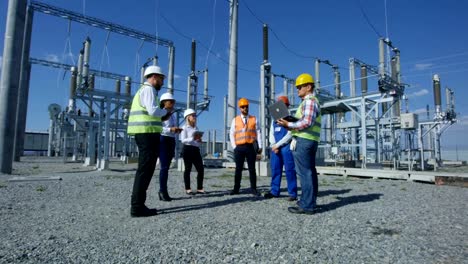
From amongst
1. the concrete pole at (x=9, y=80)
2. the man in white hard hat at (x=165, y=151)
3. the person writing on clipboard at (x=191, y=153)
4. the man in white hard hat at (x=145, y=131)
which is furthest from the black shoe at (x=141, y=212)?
the concrete pole at (x=9, y=80)

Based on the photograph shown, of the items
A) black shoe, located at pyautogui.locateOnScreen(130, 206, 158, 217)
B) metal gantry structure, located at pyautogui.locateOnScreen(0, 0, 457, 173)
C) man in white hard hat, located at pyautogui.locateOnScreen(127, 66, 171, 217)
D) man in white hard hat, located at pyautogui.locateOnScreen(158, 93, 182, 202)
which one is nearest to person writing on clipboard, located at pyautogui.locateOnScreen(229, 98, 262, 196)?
man in white hard hat, located at pyautogui.locateOnScreen(158, 93, 182, 202)

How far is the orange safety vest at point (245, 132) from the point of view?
5082mm

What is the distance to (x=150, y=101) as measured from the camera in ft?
11.7

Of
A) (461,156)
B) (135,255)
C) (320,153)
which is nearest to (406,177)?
(135,255)

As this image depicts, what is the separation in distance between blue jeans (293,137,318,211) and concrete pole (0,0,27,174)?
9403 millimetres

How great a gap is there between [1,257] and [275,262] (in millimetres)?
2010

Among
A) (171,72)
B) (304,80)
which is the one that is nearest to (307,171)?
(304,80)

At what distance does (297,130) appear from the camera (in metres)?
3.68

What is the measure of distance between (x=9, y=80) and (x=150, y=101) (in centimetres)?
813

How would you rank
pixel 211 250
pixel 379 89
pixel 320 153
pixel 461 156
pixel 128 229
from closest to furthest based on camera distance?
pixel 211 250 < pixel 128 229 < pixel 379 89 < pixel 320 153 < pixel 461 156

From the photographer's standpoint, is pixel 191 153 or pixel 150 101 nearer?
pixel 150 101

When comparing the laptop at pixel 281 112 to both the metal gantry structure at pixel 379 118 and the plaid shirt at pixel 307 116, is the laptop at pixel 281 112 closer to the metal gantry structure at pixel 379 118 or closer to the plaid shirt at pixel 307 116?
the plaid shirt at pixel 307 116

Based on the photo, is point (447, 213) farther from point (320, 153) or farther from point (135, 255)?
point (320, 153)

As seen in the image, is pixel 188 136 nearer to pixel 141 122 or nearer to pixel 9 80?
pixel 141 122
